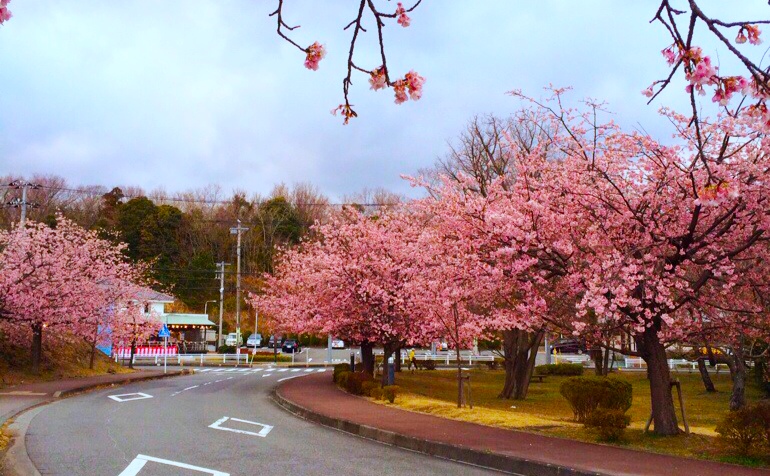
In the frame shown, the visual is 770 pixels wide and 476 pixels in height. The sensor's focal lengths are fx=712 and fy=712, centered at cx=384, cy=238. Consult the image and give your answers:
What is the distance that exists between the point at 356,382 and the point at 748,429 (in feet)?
46.6

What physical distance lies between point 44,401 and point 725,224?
17853 mm

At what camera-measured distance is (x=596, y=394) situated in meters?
15.1

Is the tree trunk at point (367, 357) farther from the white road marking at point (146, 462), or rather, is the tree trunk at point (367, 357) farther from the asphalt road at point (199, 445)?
the white road marking at point (146, 462)

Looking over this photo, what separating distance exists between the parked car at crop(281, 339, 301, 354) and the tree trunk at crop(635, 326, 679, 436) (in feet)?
177

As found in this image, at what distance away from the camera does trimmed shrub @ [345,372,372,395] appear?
73.4ft

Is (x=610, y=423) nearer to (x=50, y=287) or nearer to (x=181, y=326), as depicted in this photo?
(x=50, y=287)

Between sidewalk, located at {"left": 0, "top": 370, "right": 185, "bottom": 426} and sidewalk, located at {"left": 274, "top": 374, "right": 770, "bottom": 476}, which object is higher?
sidewalk, located at {"left": 274, "top": 374, "right": 770, "bottom": 476}

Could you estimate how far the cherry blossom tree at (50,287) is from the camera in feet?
84.8

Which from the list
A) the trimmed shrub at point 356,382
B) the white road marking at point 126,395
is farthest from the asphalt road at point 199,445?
the trimmed shrub at point 356,382

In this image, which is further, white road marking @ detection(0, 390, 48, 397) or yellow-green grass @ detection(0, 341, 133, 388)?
yellow-green grass @ detection(0, 341, 133, 388)

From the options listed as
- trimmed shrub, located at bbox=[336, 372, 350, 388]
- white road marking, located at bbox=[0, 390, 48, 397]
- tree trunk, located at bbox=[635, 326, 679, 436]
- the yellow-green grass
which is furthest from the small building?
tree trunk, located at bbox=[635, 326, 679, 436]

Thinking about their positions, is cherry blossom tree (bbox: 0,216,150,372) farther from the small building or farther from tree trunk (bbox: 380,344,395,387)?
the small building

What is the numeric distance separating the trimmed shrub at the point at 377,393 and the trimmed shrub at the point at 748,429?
11417 millimetres

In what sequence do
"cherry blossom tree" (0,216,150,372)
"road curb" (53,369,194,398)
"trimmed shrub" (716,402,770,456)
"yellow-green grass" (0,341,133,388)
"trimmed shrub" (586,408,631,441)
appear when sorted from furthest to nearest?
1. "yellow-green grass" (0,341,133,388)
2. "cherry blossom tree" (0,216,150,372)
3. "road curb" (53,369,194,398)
4. "trimmed shrub" (586,408,631,441)
5. "trimmed shrub" (716,402,770,456)
